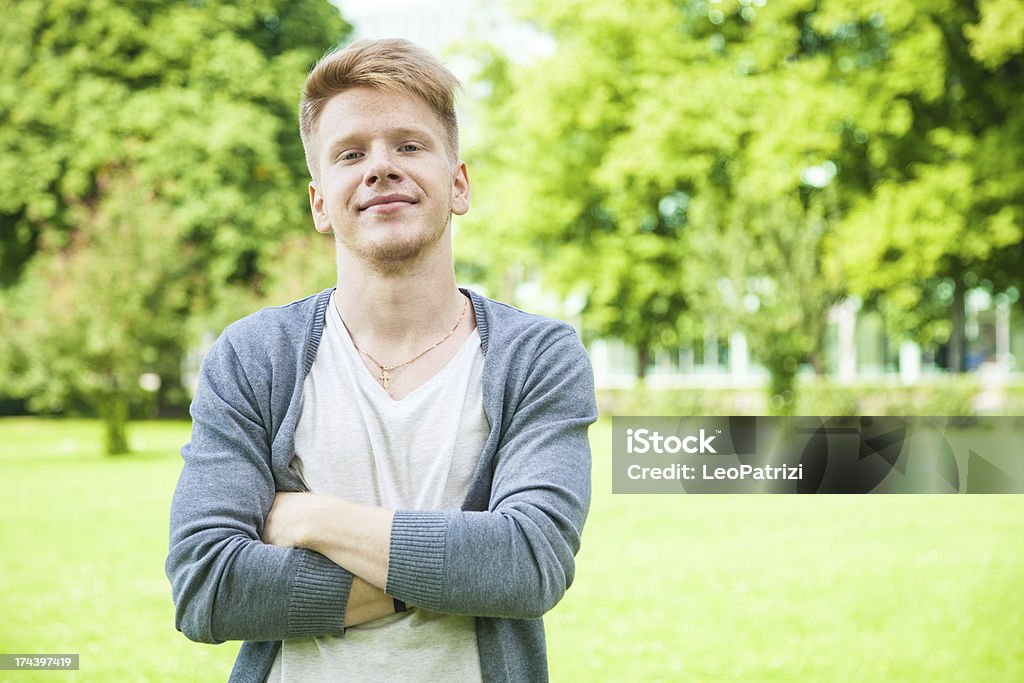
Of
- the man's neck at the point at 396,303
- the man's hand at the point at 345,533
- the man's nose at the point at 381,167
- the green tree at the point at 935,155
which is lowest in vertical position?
the man's hand at the point at 345,533

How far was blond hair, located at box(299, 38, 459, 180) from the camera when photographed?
1512 millimetres

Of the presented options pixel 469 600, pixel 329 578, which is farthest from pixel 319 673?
pixel 469 600

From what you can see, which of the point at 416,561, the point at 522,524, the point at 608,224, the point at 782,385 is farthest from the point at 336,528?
the point at 608,224

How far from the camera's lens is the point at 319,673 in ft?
4.82

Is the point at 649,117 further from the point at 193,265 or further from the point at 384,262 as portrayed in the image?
the point at 384,262

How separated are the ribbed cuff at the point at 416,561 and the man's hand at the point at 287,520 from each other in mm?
140

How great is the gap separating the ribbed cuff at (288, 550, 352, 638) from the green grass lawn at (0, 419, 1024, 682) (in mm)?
3953

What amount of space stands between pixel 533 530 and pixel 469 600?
0.14m

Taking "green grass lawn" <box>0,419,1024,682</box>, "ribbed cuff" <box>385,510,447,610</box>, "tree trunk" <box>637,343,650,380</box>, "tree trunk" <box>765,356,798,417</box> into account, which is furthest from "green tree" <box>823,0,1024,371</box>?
"ribbed cuff" <box>385,510,447,610</box>

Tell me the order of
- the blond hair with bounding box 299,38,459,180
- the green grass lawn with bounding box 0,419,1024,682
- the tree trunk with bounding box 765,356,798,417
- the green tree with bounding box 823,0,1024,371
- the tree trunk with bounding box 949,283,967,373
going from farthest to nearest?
the tree trunk with bounding box 949,283,967,373
the green tree with bounding box 823,0,1024,371
the tree trunk with bounding box 765,356,798,417
the green grass lawn with bounding box 0,419,1024,682
the blond hair with bounding box 299,38,459,180

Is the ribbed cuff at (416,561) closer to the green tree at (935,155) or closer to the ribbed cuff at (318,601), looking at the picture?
the ribbed cuff at (318,601)

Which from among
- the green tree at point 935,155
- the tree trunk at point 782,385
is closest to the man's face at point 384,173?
the tree trunk at point 782,385

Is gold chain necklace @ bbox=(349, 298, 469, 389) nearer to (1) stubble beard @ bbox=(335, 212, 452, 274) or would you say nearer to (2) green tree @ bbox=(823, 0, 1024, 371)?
(1) stubble beard @ bbox=(335, 212, 452, 274)

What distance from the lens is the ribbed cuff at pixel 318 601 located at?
4.69 feet
